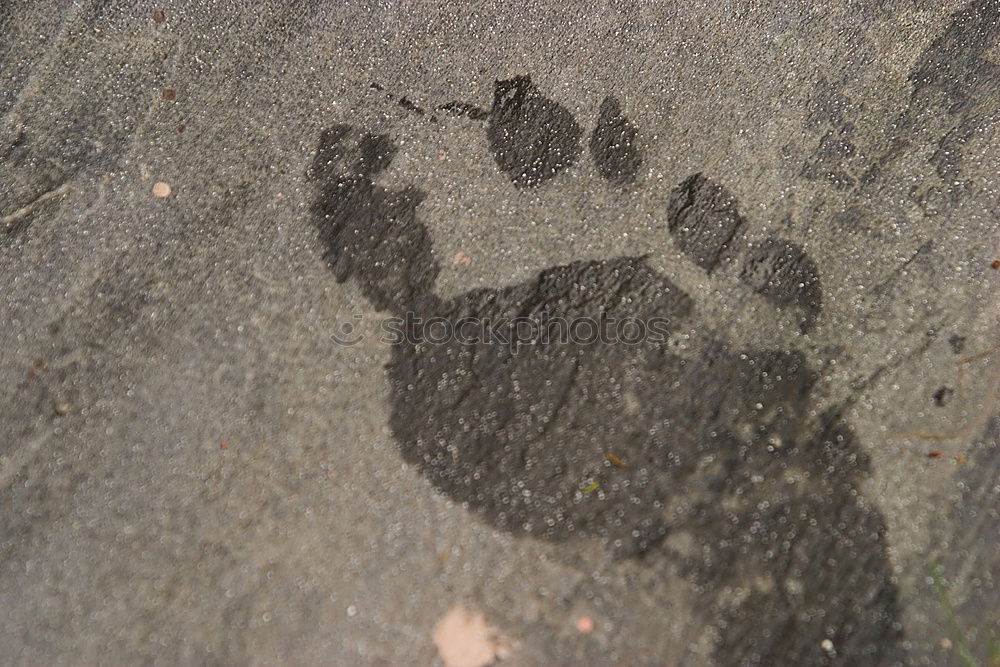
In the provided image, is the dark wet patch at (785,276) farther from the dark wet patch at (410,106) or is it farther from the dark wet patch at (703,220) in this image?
the dark wet patch at (410,106)

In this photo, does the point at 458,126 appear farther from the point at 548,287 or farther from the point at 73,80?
the point at 73,80

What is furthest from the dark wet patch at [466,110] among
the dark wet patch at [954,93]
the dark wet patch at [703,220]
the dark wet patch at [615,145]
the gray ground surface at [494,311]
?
the dark wet patch at [954,93]

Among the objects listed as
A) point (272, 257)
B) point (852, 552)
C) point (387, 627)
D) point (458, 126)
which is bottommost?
point (387, 627)

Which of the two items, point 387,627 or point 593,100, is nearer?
point 387,627

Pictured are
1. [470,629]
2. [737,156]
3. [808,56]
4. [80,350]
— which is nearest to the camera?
[470,629]

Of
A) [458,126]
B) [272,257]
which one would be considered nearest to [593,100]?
[458,126]

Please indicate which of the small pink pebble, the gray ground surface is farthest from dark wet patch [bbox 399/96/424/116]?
the small pink pebble

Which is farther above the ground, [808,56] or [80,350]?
[808,56]

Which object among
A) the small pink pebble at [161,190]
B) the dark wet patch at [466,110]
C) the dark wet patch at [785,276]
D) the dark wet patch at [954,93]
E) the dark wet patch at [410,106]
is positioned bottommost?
the small pink pebble at [161,190]
